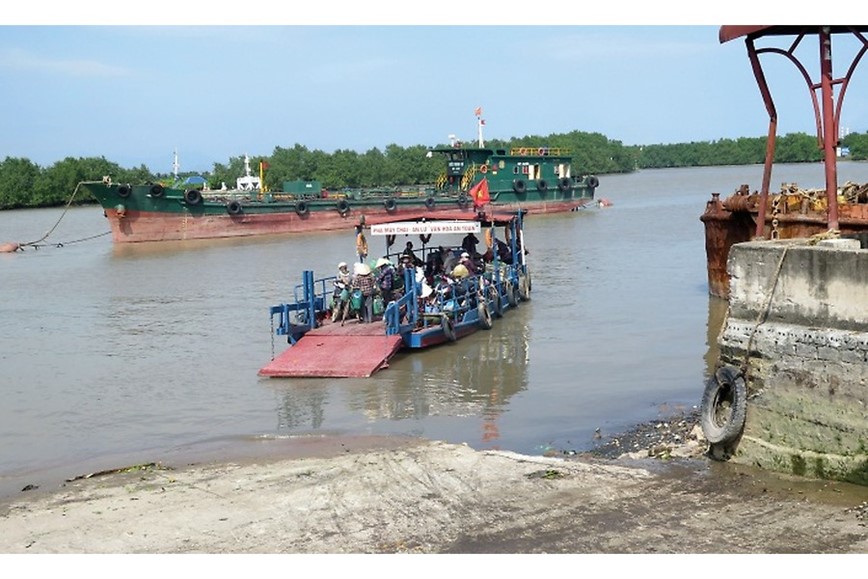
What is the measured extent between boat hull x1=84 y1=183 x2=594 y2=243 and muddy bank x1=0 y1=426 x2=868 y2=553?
2836 centimetres

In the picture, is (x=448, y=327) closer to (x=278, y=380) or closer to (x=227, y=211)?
(x=278, y=380)

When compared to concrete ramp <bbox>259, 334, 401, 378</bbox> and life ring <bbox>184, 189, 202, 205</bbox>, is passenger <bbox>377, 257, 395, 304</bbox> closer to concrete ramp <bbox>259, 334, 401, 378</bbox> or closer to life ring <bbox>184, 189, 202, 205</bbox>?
concrete ramp <bbox>259, 334, 401, 378</bbox>

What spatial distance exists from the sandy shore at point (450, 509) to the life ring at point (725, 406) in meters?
0.26

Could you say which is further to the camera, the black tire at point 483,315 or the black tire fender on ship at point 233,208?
the black tire fender on ship at point 233,208

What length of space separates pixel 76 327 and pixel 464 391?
10.3 meters

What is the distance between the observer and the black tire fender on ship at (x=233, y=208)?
40531 mm

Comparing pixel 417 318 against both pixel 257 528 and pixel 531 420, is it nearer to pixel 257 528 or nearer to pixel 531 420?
pixel 531 420

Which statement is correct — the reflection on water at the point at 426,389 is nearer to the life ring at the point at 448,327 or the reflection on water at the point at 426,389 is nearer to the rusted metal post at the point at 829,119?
the life ring at the point at 448,327

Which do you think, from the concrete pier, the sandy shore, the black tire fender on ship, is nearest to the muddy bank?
the sandy shore

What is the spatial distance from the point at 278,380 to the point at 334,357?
0.80m

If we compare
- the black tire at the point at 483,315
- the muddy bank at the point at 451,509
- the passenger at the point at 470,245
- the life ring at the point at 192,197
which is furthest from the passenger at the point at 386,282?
the life ring at the point at 192,197

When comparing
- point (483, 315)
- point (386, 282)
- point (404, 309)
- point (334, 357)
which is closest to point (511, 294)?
point (483, 315)

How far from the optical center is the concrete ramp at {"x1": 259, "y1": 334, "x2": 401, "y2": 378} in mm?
13617

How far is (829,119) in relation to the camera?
8.91 metres
